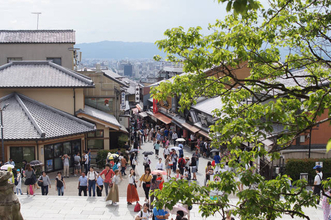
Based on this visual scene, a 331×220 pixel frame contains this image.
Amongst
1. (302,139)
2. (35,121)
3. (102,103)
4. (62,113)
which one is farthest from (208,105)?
(35,121)

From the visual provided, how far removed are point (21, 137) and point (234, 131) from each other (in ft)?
61.4

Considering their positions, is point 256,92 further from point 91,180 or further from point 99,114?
point 99,114

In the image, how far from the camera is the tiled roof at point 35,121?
2402 centimetres

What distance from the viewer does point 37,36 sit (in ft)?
123

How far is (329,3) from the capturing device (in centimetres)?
823

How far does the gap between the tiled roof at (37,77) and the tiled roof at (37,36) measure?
605 cm

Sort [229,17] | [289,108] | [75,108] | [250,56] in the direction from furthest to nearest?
[75,108]
[229,17]
[250,56]
[289,108]

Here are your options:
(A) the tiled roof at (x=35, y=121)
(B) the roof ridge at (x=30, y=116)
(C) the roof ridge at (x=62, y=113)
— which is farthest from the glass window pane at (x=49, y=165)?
(C) the roof ridge at (x=62, y=113)

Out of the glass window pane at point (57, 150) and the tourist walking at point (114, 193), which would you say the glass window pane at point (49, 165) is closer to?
the glass window pane at point (57, 150)

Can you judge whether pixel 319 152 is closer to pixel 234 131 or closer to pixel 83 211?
pixel 83 211

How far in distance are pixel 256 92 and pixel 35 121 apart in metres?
18.8

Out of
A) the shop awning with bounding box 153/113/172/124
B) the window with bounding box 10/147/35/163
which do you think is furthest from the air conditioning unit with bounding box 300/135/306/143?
the shop awning with bounding box 153/113/172/124

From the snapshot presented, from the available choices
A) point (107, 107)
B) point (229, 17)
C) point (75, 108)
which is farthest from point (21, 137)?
point (229, 17)

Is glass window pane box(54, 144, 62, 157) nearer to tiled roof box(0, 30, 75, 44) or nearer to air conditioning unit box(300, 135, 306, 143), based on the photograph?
tiled roof box(0, 30, 75, 44)
